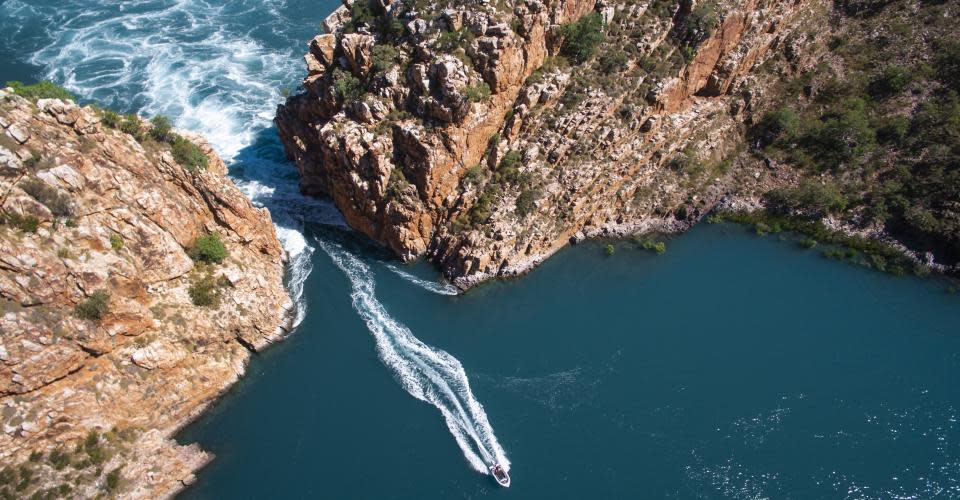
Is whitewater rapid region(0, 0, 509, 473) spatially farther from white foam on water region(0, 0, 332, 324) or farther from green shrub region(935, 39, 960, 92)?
green shrub region(935, 39, 960, 92)

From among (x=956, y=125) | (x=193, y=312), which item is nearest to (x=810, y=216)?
(x=956, y=125)

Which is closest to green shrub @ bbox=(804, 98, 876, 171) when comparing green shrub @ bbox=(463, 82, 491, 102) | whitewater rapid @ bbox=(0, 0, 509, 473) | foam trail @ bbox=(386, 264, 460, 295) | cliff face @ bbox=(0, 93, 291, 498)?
green shrub @ bbox=(463, 82, 491, 102)

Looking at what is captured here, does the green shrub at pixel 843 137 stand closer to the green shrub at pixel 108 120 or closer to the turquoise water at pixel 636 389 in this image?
the turquoise water at pixel 636 389

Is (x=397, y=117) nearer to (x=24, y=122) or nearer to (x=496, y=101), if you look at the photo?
(x=496, y=101)

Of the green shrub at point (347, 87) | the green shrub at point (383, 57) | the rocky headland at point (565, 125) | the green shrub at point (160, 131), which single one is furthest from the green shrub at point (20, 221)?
the green shrub at point (383, 57)

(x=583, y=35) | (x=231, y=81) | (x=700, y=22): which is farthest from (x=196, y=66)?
(x=700, y=22)
